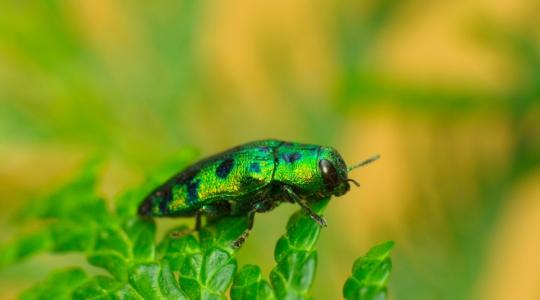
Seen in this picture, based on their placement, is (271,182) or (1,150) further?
(1,150)

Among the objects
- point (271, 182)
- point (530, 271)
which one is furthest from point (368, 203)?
point (271, 182)

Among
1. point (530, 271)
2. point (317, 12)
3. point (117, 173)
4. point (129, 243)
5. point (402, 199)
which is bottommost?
point (530, 271)

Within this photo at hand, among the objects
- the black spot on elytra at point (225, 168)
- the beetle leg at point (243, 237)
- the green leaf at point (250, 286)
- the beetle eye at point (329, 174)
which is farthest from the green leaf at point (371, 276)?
the black spot on elytra at point (225, 168)

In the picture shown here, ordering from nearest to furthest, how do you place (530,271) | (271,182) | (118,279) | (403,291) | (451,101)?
1. (118,279)
2. (271,182)
3. (403,291)
4. (451,101)
5. (530,271)

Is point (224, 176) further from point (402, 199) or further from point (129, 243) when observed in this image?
point (402, 199)

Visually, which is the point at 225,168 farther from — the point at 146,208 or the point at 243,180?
the point at 146,208

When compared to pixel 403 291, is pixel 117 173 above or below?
above

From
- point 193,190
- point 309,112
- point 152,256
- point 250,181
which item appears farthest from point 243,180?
point 309,112

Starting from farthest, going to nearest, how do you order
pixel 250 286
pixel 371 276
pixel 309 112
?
pixel 309 112 → pixel 250 286 → pixel 371 276
